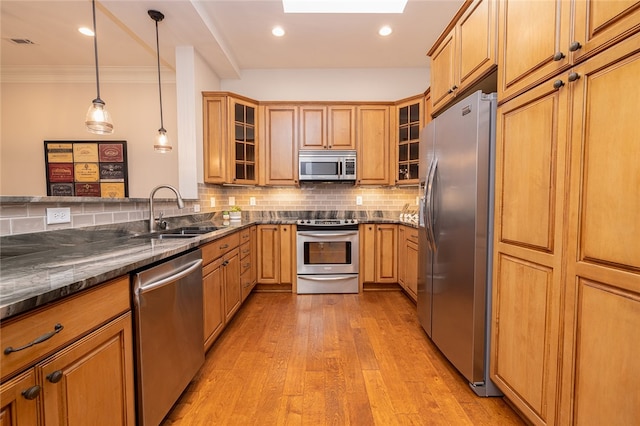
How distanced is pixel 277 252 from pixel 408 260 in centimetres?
160

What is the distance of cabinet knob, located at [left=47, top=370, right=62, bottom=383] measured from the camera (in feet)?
2.43

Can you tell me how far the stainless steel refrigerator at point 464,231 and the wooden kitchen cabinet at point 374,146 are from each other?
1.60 m

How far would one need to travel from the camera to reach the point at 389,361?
6.28ft

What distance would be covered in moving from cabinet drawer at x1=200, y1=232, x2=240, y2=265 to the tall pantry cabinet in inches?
72.2

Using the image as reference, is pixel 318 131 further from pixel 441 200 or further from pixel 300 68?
pixel 441 200

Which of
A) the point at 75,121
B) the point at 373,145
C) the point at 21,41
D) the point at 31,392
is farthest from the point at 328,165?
the point at 21,41

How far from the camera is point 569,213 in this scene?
1056mm

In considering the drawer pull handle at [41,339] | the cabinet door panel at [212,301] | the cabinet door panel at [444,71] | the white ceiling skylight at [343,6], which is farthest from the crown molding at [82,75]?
the drawer pull handle at [41,339]

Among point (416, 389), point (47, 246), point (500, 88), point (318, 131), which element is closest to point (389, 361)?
point (416, 389)

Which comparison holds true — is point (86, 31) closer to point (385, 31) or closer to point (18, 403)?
point (385, 31)

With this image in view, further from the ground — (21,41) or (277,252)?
(21,41)

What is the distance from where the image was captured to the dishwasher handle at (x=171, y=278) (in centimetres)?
114

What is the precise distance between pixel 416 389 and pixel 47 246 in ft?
7.14

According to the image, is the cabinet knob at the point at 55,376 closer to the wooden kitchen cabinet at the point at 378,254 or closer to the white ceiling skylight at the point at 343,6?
the wooden kitchen cabinet at the point at 378,254
